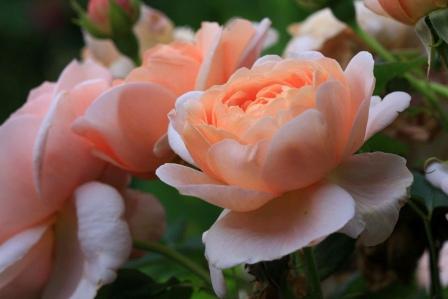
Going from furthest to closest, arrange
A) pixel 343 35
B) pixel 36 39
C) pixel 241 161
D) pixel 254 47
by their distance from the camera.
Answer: pixel 36 39
pixel 343 35
pixel 254 47
pixel 241 161

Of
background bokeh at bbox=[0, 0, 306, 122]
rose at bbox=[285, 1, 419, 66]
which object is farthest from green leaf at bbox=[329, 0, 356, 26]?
background bokeh at bbox=[0, 0, 306, 122]

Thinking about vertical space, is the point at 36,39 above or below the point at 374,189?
below

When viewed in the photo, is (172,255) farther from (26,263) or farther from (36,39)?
(36,39)

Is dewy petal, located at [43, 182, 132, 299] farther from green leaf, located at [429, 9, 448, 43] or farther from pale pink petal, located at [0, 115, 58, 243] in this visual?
green leaf, located at [429, 9, 448, 43]

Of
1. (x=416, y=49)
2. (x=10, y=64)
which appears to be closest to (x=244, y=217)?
(x=416, y=49)

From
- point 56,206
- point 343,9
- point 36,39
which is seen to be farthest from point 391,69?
point 36,39

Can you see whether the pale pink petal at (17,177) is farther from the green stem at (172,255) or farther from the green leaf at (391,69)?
the green leaf at (391,69)

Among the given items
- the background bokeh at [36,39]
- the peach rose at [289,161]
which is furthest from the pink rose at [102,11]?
the background bokeh at [36,39]

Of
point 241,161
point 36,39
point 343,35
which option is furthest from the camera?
point 36,39
